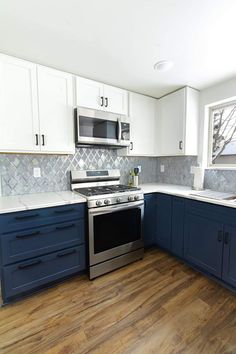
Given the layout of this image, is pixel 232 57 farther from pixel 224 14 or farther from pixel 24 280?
pixel 24 280

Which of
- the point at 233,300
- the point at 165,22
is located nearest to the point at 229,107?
the point at 165,22

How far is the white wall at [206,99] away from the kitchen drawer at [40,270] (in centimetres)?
204

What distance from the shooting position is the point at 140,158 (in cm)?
301

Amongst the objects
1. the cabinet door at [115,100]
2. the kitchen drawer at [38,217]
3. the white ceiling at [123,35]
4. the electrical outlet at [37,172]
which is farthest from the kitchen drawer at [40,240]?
the white ceiling at [123,35]

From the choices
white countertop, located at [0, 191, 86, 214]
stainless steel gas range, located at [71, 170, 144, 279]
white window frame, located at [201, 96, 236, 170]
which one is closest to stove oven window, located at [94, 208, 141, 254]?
stainless steel gas range, located at [71, 170, 144, 279]

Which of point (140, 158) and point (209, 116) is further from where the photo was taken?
point (140, 158)

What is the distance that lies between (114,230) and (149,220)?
0.62 metres

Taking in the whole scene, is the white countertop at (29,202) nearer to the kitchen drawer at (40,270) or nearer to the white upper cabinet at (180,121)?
the kitchen drawer at (40,270)

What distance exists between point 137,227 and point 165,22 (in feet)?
6.59

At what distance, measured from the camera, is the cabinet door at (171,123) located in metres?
2.44

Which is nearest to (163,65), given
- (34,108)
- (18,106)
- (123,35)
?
(123,35)

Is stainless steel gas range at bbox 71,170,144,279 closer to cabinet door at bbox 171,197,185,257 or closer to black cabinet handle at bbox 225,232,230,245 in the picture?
cabinet door at bbox 171,197,185,257

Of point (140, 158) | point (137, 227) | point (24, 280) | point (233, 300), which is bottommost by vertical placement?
point (233, 300)

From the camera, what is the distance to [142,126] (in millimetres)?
2658
